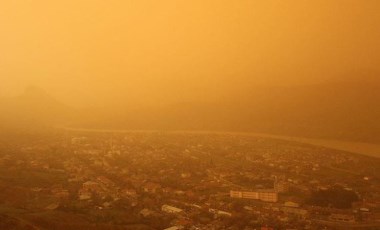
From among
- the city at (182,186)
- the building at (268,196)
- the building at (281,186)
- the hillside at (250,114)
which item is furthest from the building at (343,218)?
the hillside at (250,114)

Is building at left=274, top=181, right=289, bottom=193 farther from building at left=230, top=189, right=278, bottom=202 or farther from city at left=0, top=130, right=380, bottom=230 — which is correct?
building at left=230, top=189, right=278, bottom=202

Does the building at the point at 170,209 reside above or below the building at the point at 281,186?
below

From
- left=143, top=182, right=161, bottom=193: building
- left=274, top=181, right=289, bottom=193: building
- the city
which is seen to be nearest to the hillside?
the city

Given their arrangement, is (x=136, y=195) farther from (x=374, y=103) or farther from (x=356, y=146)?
(x=374, y=103)

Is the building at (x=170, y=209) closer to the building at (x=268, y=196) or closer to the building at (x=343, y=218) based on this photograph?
the building at (x=268, y=196)

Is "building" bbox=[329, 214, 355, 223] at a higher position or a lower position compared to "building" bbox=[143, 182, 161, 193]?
lower

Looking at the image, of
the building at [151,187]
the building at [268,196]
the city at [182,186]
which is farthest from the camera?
the building at [151,187]

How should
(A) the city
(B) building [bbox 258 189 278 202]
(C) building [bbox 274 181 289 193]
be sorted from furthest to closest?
(C) building [bbox 274 181 289 193], (B) building [bbox 258 189 278 202], (A) the city

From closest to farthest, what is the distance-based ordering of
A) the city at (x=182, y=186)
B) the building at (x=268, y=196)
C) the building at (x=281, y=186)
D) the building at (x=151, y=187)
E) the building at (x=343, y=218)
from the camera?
the city at (x=182, y=186), the building at (x=343, y=218), the building at (x=268, y=196), the building at (x=151, y=187), the building at (x=281, y=186)

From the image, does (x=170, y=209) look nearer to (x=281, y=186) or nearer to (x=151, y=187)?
(x=151, y=187)

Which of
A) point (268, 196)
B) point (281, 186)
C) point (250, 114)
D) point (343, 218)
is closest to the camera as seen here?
point (343, 218)

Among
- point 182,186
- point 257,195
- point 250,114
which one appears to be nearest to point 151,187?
point 182,186
